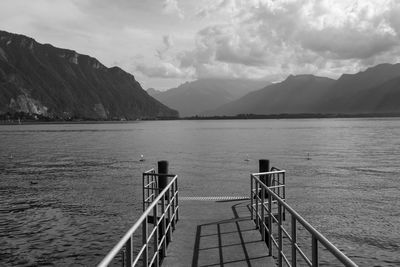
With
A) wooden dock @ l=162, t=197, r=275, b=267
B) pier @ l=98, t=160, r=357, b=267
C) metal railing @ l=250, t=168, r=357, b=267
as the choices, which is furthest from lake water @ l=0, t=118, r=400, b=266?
metal railing @ l=250, t=168, r=357, b=267

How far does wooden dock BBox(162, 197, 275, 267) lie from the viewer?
34.4 feet

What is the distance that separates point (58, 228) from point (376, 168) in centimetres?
3807

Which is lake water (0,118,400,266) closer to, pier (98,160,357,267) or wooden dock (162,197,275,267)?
pier (98,160,357,267)

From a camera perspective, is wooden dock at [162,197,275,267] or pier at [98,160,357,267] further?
wooden dock at [162,197,275,267]

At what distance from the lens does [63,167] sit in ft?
168

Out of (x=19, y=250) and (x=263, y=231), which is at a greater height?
(x=263, y=231)

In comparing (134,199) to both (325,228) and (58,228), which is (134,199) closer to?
(58,228)

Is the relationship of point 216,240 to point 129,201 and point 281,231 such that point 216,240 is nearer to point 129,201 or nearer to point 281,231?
point 281,231

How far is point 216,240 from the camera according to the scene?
12.1m

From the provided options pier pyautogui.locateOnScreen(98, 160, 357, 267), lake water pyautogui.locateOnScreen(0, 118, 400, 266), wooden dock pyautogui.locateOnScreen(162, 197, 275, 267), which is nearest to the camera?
pier pyautogui.locateOnScreen(98, 160, 357, 267)

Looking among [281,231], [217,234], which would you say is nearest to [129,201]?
[217,234]

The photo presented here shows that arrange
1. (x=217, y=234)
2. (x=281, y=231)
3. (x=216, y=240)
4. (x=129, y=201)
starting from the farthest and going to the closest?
(x=129, y=201) → (x=217, y=234) → (x=216, y=240) → (x=281, y=231)

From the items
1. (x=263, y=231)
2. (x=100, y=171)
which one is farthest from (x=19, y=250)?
(x=100, y=171)

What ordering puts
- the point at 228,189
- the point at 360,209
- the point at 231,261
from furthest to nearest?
1. the point at 228,189
2. the point at 360,209
3. the point at 231,261
